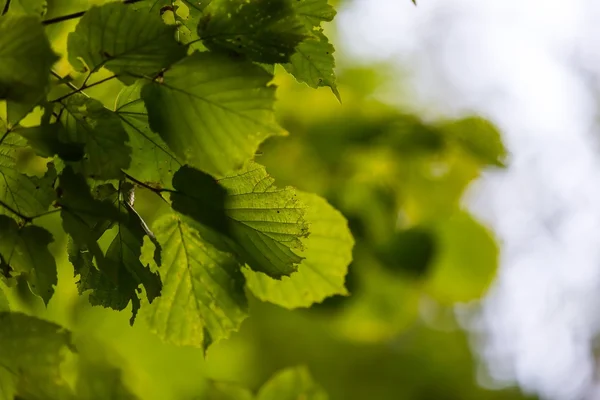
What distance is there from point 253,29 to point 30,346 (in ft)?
0.89

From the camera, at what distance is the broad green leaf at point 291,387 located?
896mm

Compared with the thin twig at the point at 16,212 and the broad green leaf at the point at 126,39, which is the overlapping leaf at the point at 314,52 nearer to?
the broad green leaf at the point at 126,39

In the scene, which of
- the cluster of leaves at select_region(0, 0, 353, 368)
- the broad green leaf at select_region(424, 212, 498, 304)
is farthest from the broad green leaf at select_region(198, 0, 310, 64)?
the broad green leaf at select_region(424, 212, 498, 304)

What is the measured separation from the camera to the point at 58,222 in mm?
838

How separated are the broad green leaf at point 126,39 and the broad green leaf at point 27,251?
0.13 meters

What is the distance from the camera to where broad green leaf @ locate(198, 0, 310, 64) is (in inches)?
16.9

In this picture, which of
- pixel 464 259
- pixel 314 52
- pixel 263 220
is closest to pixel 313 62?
pixel 314 52

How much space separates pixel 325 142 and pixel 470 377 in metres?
2.89

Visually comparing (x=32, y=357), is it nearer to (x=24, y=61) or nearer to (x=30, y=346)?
(x=30, y=346)

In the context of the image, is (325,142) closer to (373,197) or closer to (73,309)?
(373,197)

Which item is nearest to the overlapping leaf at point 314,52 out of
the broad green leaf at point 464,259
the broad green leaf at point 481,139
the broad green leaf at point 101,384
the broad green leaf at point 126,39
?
the broad green leaf at point 126,39

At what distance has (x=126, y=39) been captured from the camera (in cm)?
42

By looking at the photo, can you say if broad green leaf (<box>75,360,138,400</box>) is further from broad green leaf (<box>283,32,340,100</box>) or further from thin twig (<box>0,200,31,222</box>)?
broad green leaf (<box>283,32,340,100</box>)

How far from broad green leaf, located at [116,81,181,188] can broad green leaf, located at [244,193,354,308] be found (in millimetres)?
242
